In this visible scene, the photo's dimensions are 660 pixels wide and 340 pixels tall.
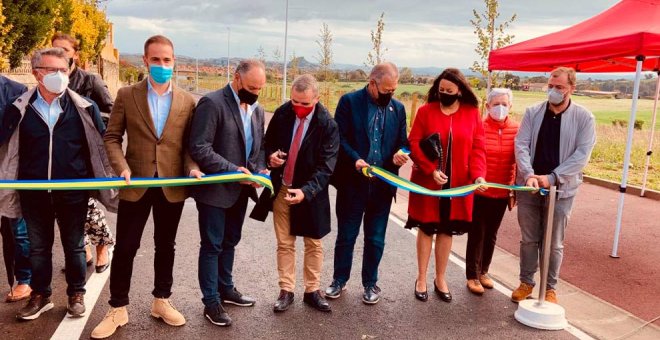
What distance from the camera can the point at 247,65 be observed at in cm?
409

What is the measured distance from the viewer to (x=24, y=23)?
41.7 feet

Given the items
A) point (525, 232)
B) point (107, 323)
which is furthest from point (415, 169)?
point (107, 323)

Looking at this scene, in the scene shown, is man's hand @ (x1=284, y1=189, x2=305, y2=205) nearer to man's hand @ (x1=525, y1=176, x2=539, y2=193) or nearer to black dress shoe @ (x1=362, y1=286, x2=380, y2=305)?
black dress shoe @ (x1=362, y1=286, x2=380, y2=305)

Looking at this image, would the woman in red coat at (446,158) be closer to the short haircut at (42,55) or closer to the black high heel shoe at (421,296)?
the black high heel shoe at (421,296)

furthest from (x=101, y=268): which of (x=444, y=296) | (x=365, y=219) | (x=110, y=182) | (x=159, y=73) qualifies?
(x=444, y=296)

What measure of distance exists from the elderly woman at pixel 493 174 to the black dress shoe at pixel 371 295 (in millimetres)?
970

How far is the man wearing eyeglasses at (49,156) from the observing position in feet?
12.7

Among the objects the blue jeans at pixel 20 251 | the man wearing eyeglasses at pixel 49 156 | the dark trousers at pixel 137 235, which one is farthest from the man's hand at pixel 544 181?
the blue jeans at pixel 20 251

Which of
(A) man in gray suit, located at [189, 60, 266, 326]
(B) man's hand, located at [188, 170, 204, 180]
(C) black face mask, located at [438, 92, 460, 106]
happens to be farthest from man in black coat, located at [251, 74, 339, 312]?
(C) black face mask, located at [438, 92, 460, 106]

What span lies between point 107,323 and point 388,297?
2.38 metres

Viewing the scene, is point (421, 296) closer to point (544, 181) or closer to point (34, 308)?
point (544, 181)

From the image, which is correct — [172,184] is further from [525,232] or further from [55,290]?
[525,232]

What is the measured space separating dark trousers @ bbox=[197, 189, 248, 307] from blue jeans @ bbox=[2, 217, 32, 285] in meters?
1.52

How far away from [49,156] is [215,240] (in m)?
1.32
